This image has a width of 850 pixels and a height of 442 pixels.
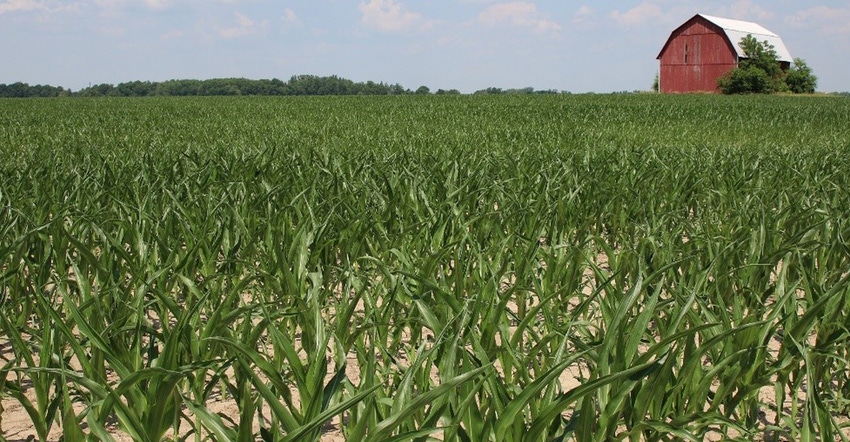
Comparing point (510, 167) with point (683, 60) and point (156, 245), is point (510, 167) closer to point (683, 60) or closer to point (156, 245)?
point (156, 245)

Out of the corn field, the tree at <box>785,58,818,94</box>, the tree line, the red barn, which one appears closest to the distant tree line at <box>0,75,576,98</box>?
the tree line

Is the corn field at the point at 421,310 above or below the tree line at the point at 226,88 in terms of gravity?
below

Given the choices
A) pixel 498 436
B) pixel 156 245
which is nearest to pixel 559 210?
pixel 156 245

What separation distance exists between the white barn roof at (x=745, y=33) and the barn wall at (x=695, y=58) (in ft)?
1.50

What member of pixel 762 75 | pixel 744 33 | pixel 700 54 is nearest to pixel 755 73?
pixel 762 75

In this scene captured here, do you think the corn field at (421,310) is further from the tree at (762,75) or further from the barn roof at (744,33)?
the barn roof at (744,33)

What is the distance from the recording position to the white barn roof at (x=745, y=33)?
54.1m

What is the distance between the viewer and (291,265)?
3.38 m

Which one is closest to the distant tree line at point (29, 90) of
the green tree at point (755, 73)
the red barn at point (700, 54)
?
the red barn at point (700, 54)

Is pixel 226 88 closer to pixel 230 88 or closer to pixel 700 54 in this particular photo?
pixel 230 88

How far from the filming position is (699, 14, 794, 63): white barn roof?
A: 5414cm

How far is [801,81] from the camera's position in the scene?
177 ft

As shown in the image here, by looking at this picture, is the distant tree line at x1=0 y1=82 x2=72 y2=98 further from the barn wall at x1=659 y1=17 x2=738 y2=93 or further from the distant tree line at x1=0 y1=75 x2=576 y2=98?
the barn wall at x1=659 y1=17 x2=738 y2=93

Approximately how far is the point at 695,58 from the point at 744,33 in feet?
16.1
